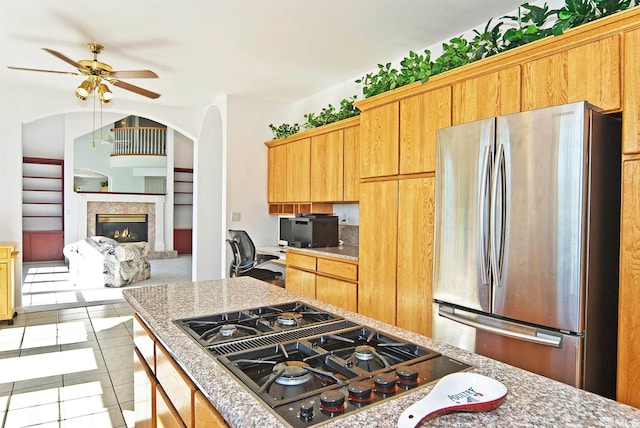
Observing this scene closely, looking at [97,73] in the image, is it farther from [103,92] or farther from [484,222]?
A: [484,222]

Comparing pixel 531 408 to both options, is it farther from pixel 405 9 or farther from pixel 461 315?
pixel 405 9

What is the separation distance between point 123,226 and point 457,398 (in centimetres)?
1083

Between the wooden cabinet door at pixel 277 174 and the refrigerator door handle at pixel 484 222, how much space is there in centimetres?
331

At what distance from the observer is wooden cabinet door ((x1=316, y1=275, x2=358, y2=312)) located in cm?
358

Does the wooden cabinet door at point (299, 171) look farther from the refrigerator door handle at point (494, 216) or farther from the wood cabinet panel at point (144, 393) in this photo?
the wood cabinet panel at point (144, 393)

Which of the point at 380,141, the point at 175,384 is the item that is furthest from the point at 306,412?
the point at 380,141

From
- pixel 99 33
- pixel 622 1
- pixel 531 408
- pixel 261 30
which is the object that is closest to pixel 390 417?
pixel 531 408

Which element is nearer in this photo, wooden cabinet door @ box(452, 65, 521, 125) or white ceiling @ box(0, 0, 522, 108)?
wooden cabinet door @ box(452, 65, 521, 125)

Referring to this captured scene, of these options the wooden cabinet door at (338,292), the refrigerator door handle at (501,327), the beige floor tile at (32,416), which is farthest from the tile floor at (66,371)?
the refrigerator door handle at (501,327)

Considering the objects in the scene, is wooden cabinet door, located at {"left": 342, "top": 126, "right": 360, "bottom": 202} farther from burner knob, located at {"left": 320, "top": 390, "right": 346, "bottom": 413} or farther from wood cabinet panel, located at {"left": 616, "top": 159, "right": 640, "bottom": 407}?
burner knob, located at {"left": 320, "top": 390, "right": 346, "bottom": 413}

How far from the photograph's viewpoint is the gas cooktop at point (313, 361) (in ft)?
2.86

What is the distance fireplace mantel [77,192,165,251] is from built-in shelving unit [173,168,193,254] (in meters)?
0.47

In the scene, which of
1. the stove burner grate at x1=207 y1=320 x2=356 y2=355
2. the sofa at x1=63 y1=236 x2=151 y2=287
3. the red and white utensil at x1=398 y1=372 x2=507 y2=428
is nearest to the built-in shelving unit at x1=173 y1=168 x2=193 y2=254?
the sofa at x1=63 y1=236 x2=151 y2=287

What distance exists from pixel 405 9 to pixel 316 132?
1819mm
